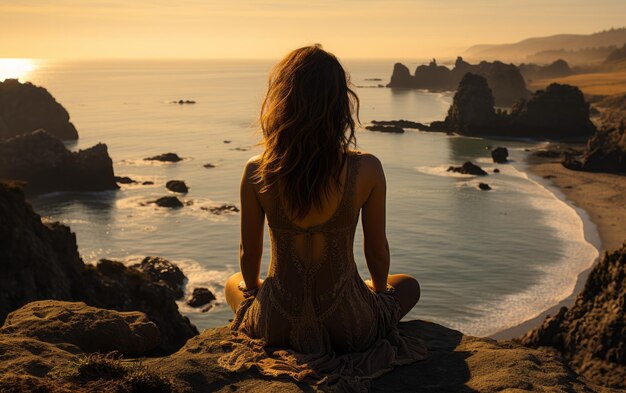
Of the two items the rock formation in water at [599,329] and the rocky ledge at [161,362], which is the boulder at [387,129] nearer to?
the rock formation in water at [599,329]

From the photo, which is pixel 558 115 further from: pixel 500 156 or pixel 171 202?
pixel 171 202

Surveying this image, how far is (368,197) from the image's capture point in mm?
5934

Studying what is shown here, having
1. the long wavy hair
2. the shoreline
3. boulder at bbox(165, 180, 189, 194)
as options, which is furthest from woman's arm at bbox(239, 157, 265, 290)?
boulder at bbox(165, 180, 189, 194)

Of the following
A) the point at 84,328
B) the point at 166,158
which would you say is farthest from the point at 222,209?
the point at 84,328

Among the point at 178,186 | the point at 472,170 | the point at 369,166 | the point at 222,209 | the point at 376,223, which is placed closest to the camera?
the point at 369,166

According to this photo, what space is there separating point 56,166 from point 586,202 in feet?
138

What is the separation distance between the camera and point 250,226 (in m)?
6.10

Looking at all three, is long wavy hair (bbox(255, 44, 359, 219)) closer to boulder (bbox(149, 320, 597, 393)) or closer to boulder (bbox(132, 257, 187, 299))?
boulder (bbox(149, 320, 597, 393))

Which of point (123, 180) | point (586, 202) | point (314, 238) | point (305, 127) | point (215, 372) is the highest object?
point (305, 127)

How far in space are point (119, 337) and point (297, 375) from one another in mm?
2486

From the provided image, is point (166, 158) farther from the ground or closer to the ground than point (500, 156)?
closer to the ground

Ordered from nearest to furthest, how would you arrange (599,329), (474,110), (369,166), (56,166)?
(369,166) < (599,329) < (56,166) < (474,110)

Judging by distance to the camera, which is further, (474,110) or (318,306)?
(474,110)

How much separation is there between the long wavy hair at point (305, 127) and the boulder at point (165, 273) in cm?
2505
